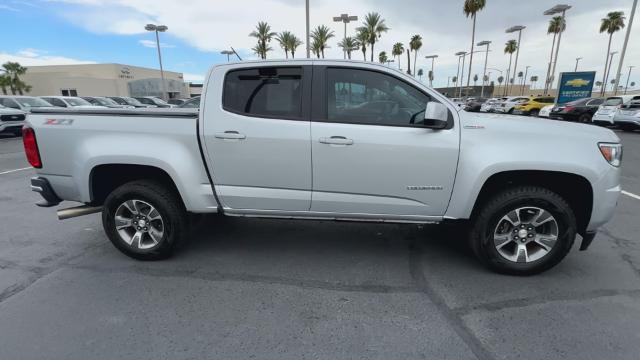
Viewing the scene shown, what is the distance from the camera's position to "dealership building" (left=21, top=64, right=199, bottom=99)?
5475 cm

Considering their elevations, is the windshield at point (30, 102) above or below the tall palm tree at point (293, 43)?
below

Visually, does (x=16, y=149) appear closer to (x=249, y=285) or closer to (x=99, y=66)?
(x=249, y=285)

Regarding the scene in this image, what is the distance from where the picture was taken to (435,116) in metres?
2.80

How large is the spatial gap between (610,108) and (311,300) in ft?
56.8

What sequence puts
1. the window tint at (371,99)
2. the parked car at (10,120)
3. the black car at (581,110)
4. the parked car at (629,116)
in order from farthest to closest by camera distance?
the black car at (581,110) → the parked car at (10,120) → the parked car at (629,116) → the window tint at (371,99)

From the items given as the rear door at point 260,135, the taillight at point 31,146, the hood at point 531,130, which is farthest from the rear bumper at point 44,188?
the hood at point 531,130

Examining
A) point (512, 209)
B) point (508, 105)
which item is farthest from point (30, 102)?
point (508, 105)

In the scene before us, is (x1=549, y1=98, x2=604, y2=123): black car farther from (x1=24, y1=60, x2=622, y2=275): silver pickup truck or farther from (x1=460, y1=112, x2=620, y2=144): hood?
(x1=24, y1=60, x2=622, y2=275): silver pickup truck

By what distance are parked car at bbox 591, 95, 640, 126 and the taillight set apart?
1836 centimetres

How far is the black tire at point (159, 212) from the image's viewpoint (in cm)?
338

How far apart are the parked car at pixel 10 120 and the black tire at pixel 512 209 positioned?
1711cm

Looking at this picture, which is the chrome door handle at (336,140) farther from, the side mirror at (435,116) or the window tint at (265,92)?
the side mirror at (435,116)

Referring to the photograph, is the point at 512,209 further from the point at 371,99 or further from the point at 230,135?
the point at 230,135

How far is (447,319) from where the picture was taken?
262cm
